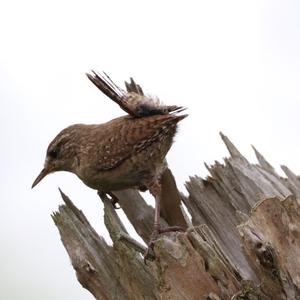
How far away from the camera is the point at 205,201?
559cm

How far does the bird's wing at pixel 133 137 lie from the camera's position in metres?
5.74

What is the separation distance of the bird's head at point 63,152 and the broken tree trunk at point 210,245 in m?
0.69

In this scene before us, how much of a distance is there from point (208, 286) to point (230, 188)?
1.54m

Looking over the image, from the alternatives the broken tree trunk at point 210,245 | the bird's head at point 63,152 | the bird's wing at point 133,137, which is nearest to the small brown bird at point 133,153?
the bird's wing at point 133,137

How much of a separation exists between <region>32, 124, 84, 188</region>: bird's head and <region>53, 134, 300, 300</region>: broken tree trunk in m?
0.69

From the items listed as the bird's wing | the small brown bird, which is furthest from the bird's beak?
the bird's wing

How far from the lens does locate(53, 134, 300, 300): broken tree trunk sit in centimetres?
415

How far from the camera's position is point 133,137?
19.0 ft

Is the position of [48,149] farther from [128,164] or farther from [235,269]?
[235,269]

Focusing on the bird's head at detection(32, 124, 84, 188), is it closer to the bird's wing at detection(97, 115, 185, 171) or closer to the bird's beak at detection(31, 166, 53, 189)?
the bird's beak at detection(31, 166, 53, 189)

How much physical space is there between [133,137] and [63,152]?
2.74 ft

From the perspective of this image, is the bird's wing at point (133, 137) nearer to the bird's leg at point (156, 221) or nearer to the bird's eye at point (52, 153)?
the bird's leg at point (156, 221)

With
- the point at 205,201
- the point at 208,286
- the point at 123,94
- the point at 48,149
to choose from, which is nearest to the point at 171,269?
the point at 208,286

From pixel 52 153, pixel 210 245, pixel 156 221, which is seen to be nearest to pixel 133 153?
pixel 156 221
